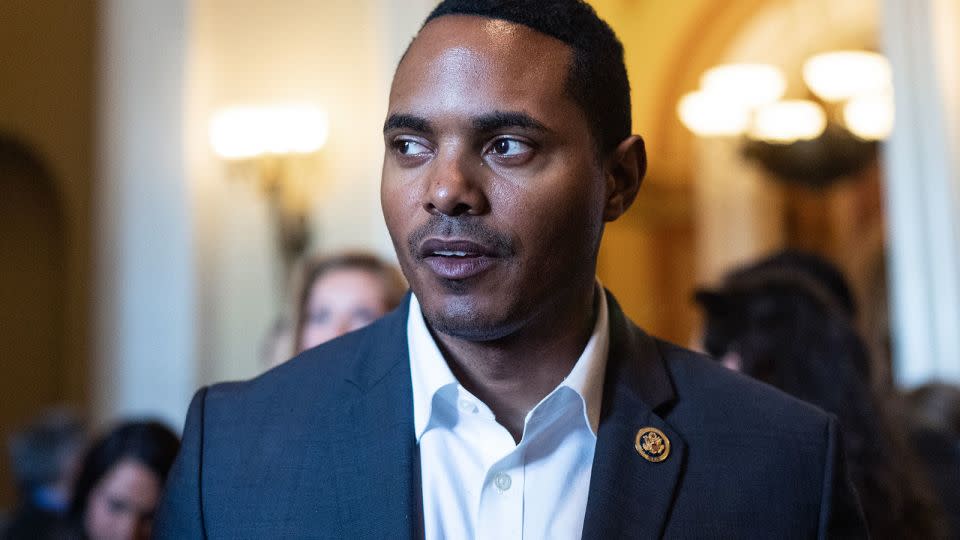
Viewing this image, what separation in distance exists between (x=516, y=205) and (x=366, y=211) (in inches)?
203

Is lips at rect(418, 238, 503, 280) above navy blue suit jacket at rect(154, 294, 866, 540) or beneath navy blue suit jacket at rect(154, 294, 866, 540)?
above

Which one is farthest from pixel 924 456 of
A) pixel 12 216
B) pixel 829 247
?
pixel 829 247

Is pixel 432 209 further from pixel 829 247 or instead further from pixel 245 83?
pixel 829 247

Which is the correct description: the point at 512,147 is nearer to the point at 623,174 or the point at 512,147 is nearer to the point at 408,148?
the point at 408,148

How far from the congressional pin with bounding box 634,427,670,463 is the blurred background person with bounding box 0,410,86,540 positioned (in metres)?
2.66

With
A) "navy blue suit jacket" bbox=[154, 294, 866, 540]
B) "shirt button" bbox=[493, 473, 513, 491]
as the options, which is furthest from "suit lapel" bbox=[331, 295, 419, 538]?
"shirt button" bbox=[493, 473, 513, 491]

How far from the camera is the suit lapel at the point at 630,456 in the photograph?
5.45 feet

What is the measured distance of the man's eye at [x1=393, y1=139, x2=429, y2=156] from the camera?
65.3 inches

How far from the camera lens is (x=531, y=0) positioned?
1.70 meters

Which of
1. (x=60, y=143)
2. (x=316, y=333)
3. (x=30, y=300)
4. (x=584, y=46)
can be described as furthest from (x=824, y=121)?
(x=584, y=46)


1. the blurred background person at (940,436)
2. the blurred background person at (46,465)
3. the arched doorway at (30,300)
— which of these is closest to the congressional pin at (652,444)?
the blurred background person at (940,436)

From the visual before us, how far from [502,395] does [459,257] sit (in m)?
0.26

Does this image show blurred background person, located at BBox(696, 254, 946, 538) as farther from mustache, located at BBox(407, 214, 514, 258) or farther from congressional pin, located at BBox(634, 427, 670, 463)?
mustache, located at BBox(407, 214, 514, 258)

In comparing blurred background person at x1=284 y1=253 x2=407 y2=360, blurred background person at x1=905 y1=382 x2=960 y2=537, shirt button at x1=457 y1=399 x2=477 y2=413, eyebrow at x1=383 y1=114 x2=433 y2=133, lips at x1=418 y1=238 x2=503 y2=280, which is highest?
eyebrow at x1=383 y1=114 x2=433 y2=133
